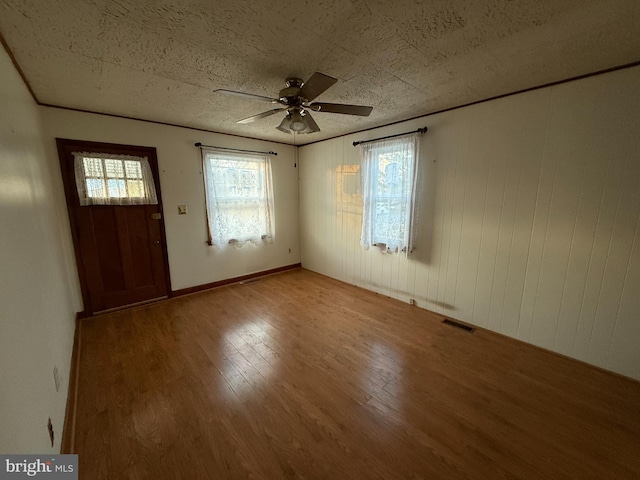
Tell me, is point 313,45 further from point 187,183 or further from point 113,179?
point 113,179

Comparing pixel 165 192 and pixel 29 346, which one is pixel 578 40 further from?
pixel 165 192

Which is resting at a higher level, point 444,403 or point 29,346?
point 29,346

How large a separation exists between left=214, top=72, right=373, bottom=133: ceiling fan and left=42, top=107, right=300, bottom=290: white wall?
1.91 meters


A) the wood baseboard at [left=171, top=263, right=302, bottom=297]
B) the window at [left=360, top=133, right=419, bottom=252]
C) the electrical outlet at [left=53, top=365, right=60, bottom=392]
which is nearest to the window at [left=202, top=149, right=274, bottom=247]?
the wood baseboard at [left=171, top=263, right=302, bottom=297]

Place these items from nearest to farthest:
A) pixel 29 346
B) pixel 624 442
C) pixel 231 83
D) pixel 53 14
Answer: pixel 29 346 < pixel 53 14 < pixel 624 442 < pixel 231 83

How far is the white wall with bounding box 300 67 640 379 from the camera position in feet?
6.33

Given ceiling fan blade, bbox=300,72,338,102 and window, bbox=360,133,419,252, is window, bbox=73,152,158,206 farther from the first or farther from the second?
window, bbox=360,133,419,252

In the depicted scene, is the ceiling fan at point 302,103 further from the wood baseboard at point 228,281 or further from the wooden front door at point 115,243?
the wood baseboard at point 228,281

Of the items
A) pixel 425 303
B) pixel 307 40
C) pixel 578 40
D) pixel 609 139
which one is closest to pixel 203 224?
pixel 307 40

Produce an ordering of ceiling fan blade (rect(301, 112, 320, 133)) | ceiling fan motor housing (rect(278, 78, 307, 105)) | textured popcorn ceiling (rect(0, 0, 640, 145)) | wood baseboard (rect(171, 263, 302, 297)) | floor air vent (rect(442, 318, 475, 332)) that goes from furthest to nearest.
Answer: wood baseboard (rect(171, 263, 302, 297)), floor air vent (rect(442, 318, 475, 332)), ceiling fan blade (rect(301, 112, 320, 133)), ceiling fan motor housing (rect(278, 78, 307, 105)), textured popcorn ceiling (rect(0, 0, 640, 145))

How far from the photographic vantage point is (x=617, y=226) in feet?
Result: 6.38

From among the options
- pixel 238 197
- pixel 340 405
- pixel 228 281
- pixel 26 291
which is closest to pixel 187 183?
pixel 238 197

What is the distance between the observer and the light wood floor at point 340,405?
1.36m

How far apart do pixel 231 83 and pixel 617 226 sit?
3.25 meters
